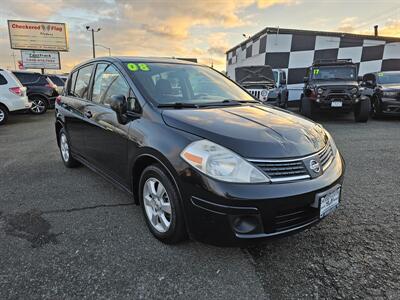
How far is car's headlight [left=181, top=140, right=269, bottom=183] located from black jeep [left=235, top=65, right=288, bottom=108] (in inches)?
279

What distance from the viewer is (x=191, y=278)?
1.93 metres

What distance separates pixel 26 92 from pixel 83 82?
24.9 feet

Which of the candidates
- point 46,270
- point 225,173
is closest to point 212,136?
point 225,173

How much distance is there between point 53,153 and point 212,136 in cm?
428

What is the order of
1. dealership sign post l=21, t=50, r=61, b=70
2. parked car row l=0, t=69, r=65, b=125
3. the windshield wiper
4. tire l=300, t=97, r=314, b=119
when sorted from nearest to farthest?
the windshield wiper < tire l=300, t=97, r=314, b=119 < parked car row l=0, t=69, r=65, b=125 < dealership sign post l=21, t=50, r=61, b=70

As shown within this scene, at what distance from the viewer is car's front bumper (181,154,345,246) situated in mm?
1787

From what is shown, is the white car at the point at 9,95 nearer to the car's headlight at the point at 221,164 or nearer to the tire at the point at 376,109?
the car's headlight at the point at 221,164

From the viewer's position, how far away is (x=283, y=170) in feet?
6.22

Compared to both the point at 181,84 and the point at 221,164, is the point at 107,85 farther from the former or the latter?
the point at 221,164

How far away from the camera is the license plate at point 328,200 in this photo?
6.52 ft

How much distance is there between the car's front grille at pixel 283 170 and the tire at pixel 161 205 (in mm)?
637

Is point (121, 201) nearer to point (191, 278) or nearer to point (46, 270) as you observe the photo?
point (46, 270)

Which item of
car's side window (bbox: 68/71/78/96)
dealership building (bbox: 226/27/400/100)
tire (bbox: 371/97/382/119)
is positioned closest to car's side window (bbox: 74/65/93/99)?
car's side window (bbox: 68/71/78/96)

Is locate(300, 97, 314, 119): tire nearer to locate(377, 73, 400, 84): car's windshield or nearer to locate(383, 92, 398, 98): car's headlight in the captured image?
locate(383, 92, 398, 98): car's headlight
